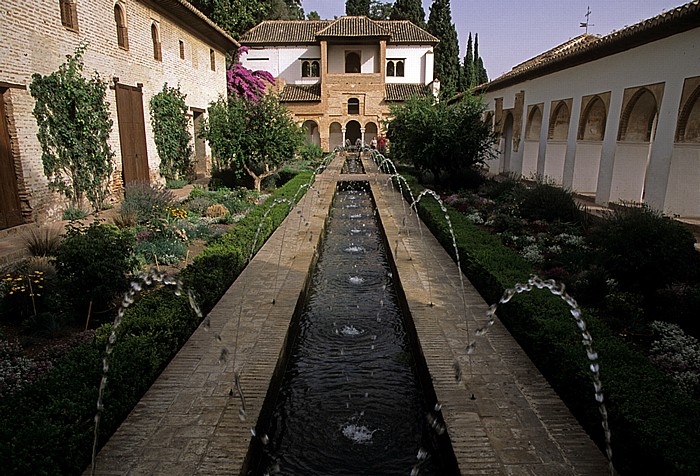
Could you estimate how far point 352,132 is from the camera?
135ft

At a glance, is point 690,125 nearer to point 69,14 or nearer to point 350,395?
point 350,395

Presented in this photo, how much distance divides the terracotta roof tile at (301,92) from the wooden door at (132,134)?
936 inches

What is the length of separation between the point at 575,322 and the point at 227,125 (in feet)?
41.1

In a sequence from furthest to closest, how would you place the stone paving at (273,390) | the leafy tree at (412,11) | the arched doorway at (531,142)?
the leafy tree at (412,11), the arched doorway at (531,142), the stone paving at (273,390)

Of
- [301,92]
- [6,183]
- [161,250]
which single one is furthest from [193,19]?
[301,92]

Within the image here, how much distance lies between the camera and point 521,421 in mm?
3836

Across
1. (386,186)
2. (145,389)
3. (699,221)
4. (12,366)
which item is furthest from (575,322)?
(386,186)

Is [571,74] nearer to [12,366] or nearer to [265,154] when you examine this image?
[265,154]

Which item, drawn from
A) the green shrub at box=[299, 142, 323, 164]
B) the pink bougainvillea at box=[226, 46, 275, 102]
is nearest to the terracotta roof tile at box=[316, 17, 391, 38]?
the green shrub at box=[299, 142, 323, 164]

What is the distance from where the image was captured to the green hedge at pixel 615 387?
3.04 m

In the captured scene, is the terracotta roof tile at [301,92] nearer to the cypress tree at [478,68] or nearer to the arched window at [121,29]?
the cypress tree at [478,68]

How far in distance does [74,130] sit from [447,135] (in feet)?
32.6

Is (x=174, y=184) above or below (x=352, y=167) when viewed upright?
above

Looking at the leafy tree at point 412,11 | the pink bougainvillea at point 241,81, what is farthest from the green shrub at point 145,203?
the leafy tree at point 412,11
